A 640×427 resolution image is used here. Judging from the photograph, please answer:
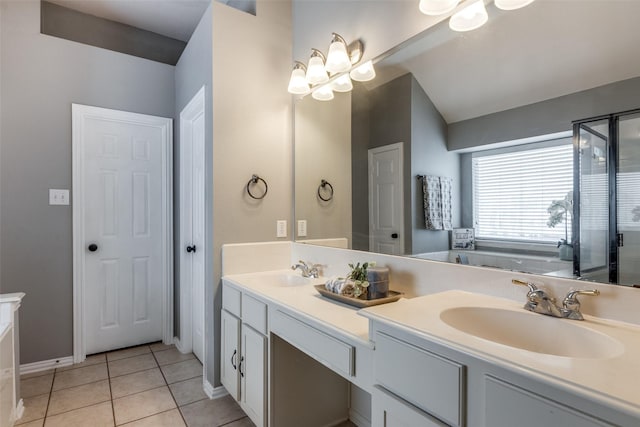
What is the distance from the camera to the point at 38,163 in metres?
2.49

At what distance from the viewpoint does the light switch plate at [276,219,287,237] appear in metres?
2.32

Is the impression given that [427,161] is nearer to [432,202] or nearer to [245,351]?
[432,202]

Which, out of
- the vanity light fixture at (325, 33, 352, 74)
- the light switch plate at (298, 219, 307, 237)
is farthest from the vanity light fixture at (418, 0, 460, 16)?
the light switch plate at (298, 219, 307, 237)

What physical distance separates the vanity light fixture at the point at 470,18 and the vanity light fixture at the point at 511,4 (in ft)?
0.18

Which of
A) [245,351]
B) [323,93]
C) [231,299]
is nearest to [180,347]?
[231,299]

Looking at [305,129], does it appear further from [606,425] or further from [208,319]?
[606,425]

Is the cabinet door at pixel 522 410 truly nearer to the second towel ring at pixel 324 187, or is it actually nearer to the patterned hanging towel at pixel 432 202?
the patterned hanging towel at pixel 432 202

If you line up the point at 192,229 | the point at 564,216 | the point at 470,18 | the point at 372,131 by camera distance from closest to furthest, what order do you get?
the point at 564,216 → the point at 470,18 → the point at 372,131 → the point at 192,229

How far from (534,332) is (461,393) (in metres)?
0.40

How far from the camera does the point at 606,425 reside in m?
0.58

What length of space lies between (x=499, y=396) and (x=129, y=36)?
377cm

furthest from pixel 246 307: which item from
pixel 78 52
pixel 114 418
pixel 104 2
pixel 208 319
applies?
pixel 104 2

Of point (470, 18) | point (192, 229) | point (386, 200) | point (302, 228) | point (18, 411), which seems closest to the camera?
point (470, 18)

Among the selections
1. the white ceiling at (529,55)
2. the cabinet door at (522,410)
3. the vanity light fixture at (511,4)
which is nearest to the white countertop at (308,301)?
the cabinet door at (522,410)
